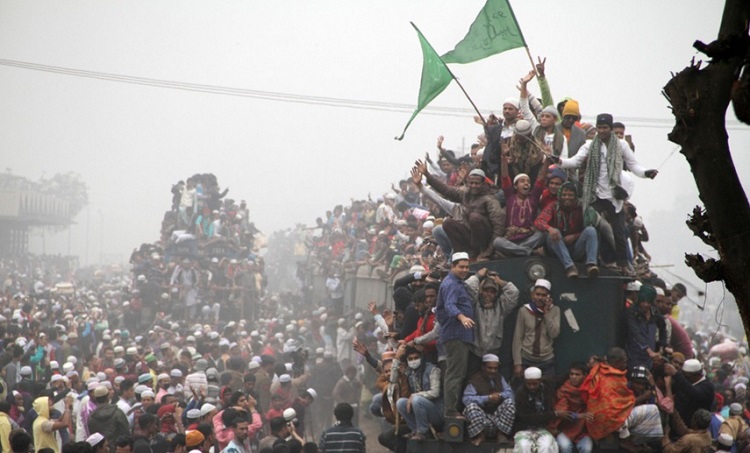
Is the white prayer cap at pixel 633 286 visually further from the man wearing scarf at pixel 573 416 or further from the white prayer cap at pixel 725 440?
the white prayer cap at pixel 725 440

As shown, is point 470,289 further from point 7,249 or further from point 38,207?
point 38,207

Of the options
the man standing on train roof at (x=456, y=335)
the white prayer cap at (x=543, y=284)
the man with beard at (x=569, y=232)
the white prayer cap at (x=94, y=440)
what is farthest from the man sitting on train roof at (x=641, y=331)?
the white prayer cap at (x=94, y=440)

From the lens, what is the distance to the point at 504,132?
46.8 feet

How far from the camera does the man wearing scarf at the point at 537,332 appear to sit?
37.7 feet

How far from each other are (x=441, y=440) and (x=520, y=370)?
125 centimetres

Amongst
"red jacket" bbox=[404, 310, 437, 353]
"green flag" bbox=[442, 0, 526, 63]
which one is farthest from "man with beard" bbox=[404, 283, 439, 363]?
"green flag" bbox=[442, 0, 526, 63]

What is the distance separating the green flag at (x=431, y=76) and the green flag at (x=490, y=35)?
49 centimetres

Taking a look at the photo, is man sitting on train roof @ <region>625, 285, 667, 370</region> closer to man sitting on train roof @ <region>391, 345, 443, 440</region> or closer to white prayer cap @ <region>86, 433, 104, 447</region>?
man sitting on train roof @ <region>391, 345, 443, 440</region>

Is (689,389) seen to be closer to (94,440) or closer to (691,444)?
(691,444)

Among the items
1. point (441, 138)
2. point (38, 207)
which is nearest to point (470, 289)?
point (441, 138)

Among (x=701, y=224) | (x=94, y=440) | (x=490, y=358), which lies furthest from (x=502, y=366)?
(x=701, y=224)

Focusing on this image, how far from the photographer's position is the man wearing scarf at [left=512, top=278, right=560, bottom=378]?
11.5 m

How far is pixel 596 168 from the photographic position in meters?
12.1

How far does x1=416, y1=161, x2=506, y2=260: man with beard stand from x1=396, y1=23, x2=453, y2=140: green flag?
228 centimetres
